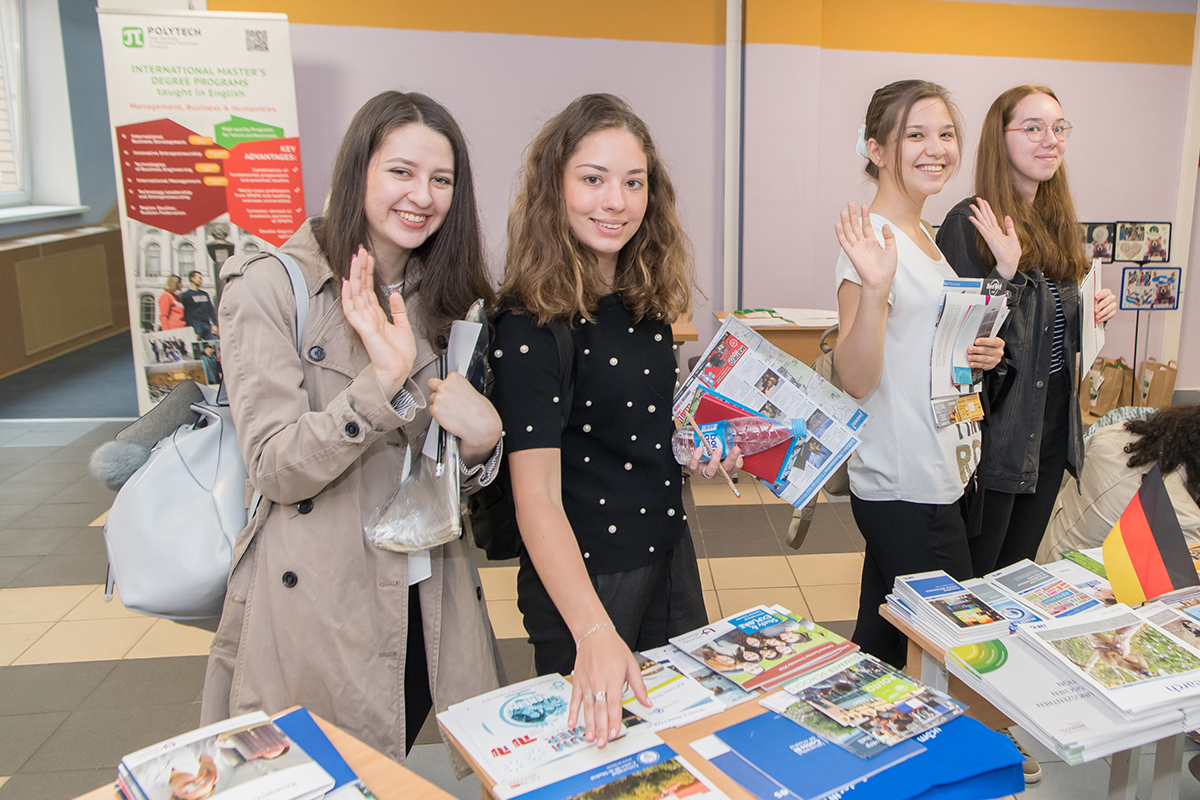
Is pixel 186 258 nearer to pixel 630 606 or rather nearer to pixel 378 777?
pixel 630 606

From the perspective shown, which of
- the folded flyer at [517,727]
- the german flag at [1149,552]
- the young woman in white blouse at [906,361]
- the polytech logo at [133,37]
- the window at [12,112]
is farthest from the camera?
the window at [12,112]

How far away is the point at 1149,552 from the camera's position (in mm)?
1637

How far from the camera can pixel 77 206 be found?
6.68 metres

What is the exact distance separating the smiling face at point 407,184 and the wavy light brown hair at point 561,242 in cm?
15

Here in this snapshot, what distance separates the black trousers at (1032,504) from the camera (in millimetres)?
2180

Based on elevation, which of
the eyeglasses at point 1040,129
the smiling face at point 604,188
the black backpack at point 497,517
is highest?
the eyeglasses at point 1040,129

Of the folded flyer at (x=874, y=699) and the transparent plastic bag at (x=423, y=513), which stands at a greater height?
the transparent plastic bag at (x=423, y=513)

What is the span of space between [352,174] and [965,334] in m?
1.42

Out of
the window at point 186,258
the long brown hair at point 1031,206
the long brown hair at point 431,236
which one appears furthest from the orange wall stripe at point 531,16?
the long brown hair at point 431,236

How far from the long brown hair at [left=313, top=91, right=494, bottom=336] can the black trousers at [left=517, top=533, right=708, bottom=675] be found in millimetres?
520

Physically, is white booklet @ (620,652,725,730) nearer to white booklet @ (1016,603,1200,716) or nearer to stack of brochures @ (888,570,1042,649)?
stack of brochures @ (888,570,1042,649)

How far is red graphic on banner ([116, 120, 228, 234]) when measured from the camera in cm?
455

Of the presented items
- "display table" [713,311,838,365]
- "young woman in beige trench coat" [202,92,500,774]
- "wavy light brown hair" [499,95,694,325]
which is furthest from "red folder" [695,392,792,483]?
"display table" [713,311,838,365]

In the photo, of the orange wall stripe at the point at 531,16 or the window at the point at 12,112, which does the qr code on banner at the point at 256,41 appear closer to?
the orange wall stripe at the point at 531,16
